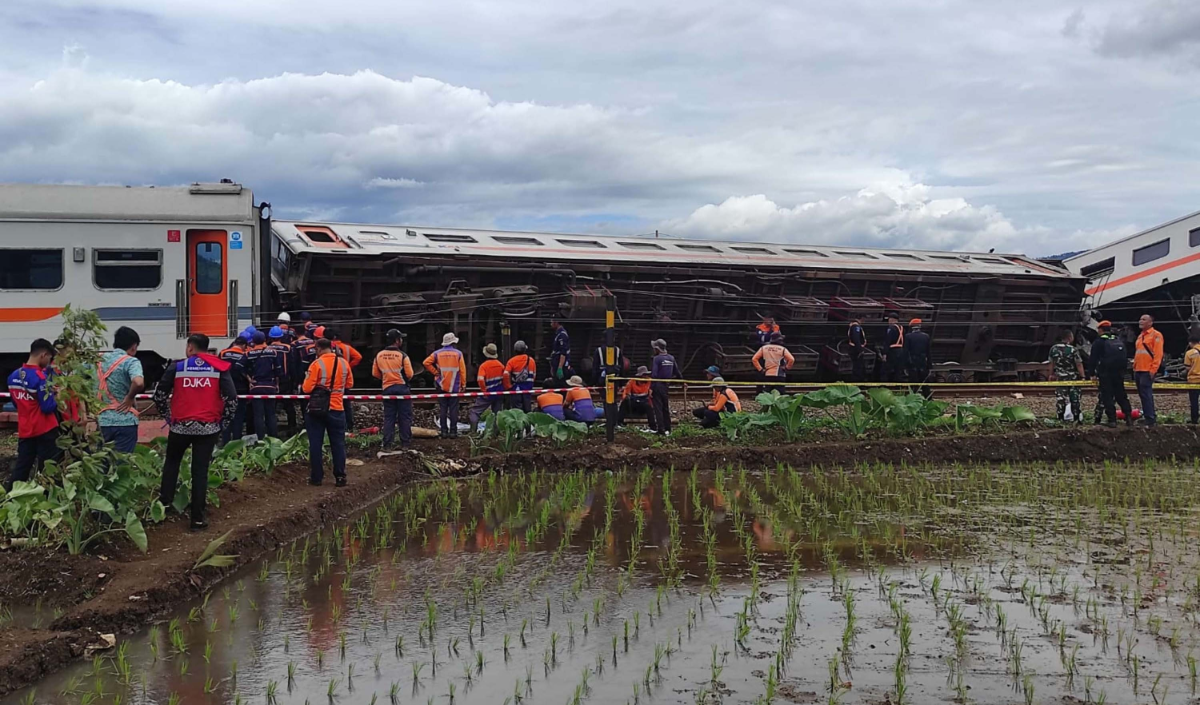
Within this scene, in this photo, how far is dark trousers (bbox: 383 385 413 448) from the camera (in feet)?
42.9

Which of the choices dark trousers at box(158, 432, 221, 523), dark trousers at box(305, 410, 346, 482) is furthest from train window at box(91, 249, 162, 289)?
dark trousers at box(158, 432, 221, 523)

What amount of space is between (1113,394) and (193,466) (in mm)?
12122

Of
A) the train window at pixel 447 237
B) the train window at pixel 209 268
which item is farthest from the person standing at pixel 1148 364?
the train window at pixel 209 268

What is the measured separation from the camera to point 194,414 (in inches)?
328

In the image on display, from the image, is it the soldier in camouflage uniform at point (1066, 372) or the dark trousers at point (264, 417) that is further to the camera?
the soldier in camouflage uniform at point (1066, 372)

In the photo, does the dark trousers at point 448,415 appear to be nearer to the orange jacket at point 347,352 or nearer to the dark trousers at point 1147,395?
the orange jacket at point 347,352

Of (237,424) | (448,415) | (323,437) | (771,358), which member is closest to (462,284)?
(448,415)

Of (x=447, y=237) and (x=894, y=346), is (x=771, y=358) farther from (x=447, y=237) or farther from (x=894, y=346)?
(x=447, y=237)

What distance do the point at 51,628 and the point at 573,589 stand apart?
Answer: 3094 mm

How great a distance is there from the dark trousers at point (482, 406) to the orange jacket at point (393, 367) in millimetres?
1201

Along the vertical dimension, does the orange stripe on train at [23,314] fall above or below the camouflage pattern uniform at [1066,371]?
above

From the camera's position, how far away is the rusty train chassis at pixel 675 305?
56.9ft

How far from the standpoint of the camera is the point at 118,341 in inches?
342

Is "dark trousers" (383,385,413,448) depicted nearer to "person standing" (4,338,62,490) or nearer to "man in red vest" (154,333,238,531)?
"man in red vest" (154,333,238,531)
